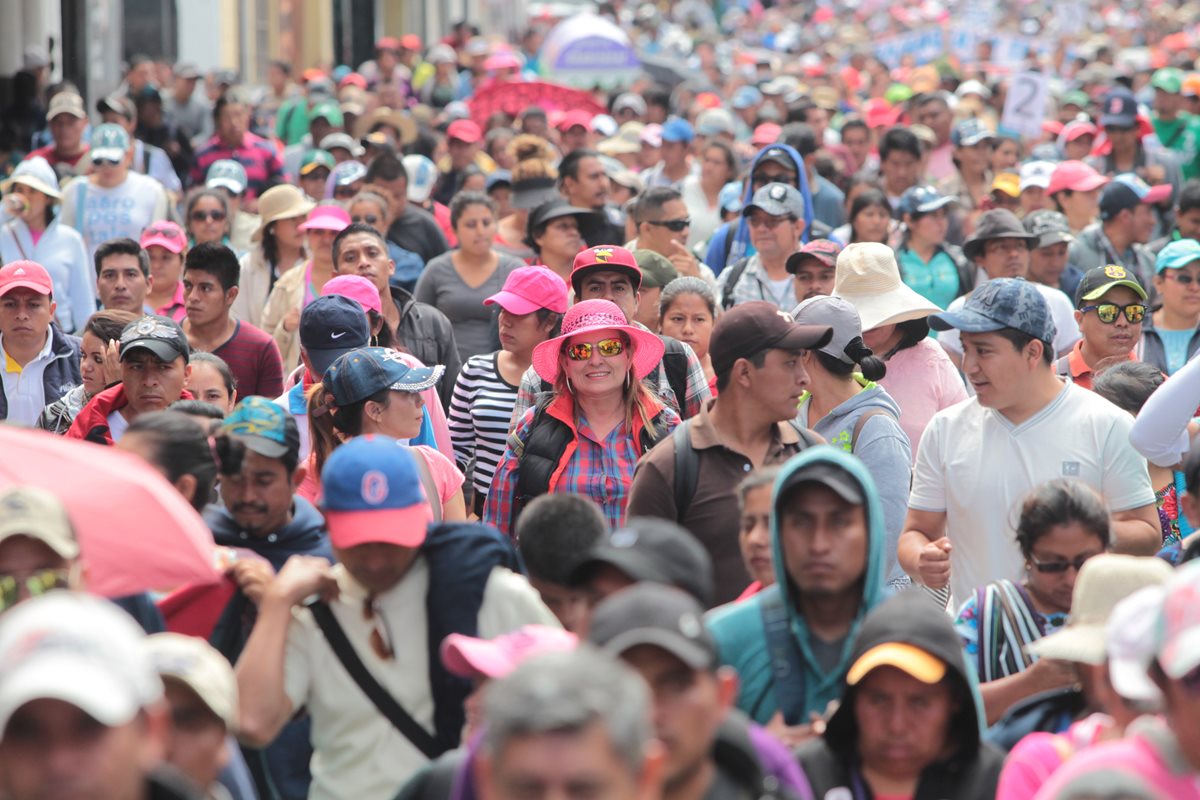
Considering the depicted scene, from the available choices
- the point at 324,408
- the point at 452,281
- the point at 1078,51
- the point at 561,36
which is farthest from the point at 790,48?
the point at 324,408

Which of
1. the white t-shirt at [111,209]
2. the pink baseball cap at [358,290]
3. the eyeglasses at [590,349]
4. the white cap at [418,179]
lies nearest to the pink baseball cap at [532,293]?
the pink baseball cap at [358,290]

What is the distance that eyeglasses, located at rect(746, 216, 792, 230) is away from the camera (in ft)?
33.0

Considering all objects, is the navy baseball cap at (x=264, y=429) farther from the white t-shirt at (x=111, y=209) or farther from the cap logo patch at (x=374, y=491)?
the white t-shirt at (x=111, y=209)

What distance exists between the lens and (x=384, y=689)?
4688 millimetres

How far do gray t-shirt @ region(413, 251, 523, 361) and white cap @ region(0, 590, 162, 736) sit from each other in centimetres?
724

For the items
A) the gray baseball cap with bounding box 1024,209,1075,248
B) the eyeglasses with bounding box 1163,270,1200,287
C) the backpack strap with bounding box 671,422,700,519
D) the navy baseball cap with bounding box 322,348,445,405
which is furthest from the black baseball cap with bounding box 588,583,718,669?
the gray baseball cap with bounding box 1024,209,1075,248

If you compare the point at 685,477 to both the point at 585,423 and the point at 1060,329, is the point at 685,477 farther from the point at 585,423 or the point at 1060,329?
the point at 1060,329

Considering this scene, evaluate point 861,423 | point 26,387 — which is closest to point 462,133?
point 26,387

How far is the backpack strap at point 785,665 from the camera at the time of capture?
456 cm

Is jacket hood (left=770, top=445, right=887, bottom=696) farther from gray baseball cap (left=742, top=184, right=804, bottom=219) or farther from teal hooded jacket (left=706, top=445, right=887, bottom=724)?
gray baseball cap (left=742, top=184, right=804, bottom=219)

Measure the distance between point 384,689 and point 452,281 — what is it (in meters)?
6.11

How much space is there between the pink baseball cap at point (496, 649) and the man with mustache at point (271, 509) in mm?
927

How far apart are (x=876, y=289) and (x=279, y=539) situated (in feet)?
11.1

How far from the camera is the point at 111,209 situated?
1288cm
